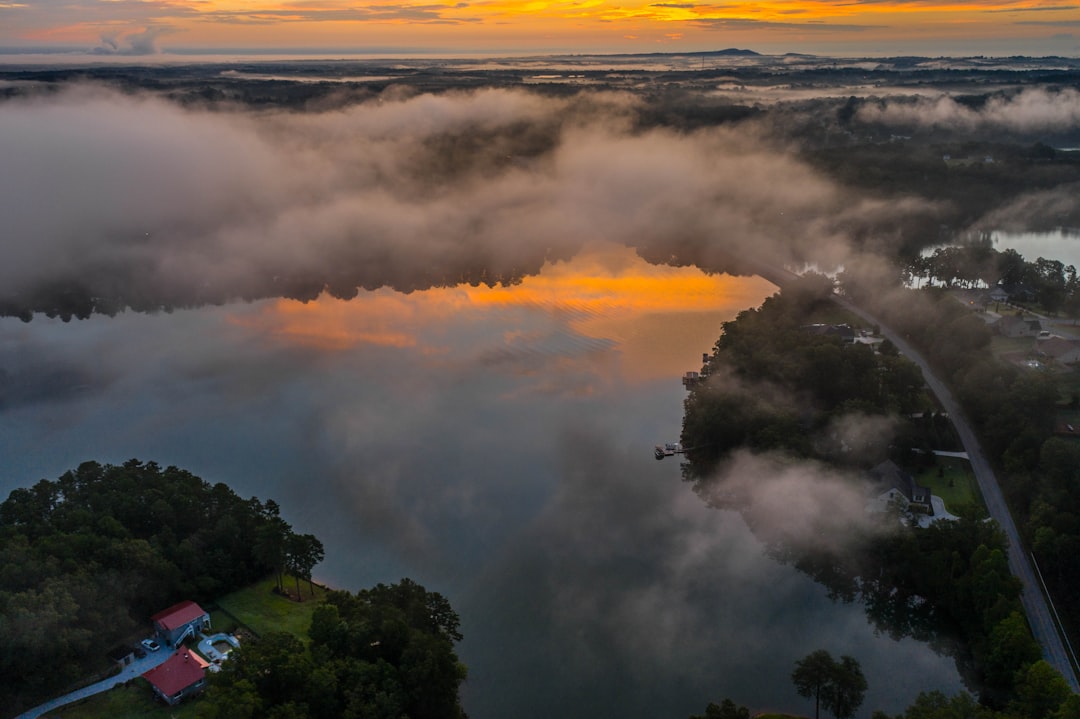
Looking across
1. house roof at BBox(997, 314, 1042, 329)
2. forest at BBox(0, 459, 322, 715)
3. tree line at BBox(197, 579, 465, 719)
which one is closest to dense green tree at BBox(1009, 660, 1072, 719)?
tree line at BBox(197, 579, 465, 719)

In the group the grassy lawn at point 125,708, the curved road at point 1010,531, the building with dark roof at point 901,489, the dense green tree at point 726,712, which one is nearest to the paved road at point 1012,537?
the curved road at point 1010,531

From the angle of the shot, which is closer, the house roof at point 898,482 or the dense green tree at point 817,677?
the dense green tree at point 817,677

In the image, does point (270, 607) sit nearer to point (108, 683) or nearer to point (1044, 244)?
point (108, 683)

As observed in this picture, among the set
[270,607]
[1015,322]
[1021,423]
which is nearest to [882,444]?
[1021,423]

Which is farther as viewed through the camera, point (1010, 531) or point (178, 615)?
point (1010, 531)

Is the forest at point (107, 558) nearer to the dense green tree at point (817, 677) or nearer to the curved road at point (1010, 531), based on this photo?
the dense green tree at point (817, 677)

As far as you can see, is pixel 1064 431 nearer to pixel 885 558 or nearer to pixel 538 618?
pixel 885 558

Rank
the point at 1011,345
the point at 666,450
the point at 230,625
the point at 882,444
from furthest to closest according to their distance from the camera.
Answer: the point at 1011,345, the point at 666,450, the point at 882,444, the point at 230,625
